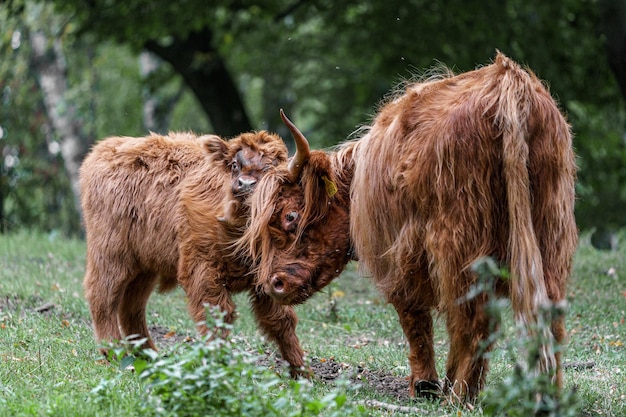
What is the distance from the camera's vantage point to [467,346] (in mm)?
5348

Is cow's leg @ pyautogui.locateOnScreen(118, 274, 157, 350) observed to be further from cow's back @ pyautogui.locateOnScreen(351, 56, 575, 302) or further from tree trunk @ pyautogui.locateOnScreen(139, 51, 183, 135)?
tree trunk @ pyautogui.locateOnScreen(139, 51, 183, 135)

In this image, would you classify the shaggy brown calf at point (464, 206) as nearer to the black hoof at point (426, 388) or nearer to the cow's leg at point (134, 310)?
the black hoof at point (426, 388)

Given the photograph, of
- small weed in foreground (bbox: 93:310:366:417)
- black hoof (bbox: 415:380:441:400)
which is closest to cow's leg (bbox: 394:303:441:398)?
black hoof (bbox: 415:380:441:400)

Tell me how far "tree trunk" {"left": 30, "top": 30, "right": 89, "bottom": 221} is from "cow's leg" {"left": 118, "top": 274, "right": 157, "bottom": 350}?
10536 mm

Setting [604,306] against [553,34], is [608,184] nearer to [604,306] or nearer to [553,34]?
[553,34]

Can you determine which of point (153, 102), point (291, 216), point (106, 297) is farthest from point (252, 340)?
point (153, 102)

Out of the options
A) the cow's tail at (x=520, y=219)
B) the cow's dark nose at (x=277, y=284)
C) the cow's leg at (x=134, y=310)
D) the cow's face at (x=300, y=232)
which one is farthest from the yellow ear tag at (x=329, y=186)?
the cow's leg at (x=134, y=310)

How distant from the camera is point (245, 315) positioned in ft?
30.8

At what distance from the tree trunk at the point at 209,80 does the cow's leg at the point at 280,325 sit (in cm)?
945

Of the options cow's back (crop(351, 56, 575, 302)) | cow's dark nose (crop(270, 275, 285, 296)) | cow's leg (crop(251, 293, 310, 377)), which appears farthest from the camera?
cow's leg (crop(251, 293, 310, 377))

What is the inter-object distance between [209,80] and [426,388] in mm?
11084

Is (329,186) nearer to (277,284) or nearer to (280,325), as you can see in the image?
(277,284)

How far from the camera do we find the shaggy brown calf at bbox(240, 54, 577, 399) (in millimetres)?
5043

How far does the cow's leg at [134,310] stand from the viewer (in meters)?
7.61
